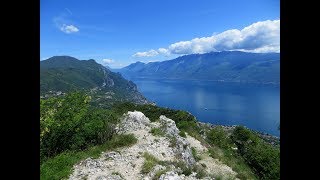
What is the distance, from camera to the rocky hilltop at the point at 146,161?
2148 centimetres

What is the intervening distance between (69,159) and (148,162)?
18.3 ft

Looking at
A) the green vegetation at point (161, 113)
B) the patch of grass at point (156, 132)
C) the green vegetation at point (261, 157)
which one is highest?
the patch of grass at point (156, 132)

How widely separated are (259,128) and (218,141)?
10191 centimetres

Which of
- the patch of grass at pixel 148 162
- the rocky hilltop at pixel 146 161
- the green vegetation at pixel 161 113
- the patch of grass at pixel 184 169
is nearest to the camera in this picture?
the rocky hilltop at pixel 146 161

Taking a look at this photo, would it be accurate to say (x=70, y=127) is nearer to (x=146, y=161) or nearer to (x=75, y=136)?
(x=75, y=136)

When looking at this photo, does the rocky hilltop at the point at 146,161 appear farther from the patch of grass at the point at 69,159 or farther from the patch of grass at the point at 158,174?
the patch of grass at the point at 69,159

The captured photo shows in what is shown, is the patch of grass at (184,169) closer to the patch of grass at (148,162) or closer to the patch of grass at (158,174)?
the patch of grass at (148,162)

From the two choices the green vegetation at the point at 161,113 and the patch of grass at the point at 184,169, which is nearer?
the patch of grass at the point at 184,169

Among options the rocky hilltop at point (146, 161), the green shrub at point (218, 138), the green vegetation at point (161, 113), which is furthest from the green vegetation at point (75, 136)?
the green vegetation at point (161, 113)

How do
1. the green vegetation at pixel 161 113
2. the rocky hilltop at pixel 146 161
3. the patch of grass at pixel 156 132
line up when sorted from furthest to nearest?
1. the green vegetation at pixel 161 113
2. the patch of grass at pixel 156 132
3. the rocky hilltop at pixel 146 161

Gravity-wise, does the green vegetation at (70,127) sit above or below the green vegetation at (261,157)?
above

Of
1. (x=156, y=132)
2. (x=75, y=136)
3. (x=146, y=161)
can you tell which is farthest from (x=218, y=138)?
(x=146, y=161)
